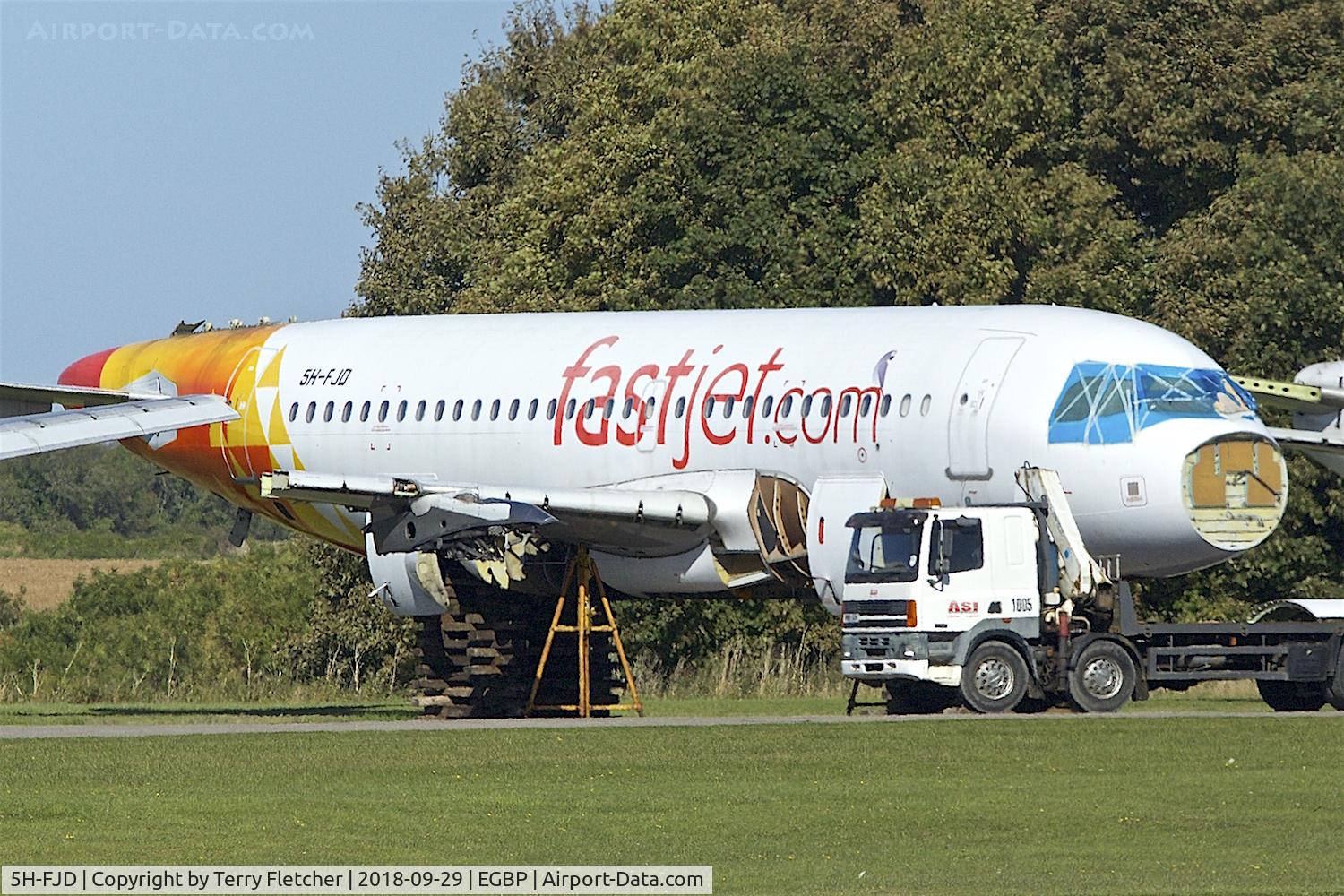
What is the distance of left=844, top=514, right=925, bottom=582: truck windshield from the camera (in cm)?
3659

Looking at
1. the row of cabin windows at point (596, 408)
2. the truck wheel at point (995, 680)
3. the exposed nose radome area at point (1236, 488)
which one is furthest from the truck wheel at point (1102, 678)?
the row of cabin windows at point (596, 408)

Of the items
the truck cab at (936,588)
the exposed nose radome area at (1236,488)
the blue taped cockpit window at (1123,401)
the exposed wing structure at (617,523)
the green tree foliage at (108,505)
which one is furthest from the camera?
the green tree foliage at (108,505)

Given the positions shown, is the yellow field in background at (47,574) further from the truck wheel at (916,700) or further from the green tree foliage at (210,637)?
the truck wheel at (916,700)

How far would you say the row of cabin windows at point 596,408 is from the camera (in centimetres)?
4019

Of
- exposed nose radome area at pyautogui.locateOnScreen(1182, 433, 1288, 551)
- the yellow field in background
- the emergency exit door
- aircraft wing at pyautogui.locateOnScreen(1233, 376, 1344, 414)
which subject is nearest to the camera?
exposed nose radome area at pyautogui.locateOnScreen(1182, 433, 1288, 551)

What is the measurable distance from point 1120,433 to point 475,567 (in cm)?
897

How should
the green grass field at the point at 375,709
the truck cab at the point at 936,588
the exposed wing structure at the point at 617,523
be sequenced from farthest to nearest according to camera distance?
the green grass field at the point at 375,709, the exposed wing structure at the point at 617,523, the truck cab at the point at 936,588

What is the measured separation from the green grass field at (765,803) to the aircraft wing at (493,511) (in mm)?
4608

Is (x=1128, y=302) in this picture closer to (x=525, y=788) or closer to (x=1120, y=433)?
(x=1120, y=433)

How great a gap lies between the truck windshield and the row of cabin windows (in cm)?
310

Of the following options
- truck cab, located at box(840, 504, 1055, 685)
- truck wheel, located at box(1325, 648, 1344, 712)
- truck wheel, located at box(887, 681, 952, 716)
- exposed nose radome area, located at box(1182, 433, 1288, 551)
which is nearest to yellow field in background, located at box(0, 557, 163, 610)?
truck wheel, located at box(887, 681, 952, 716)

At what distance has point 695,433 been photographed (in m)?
42.1

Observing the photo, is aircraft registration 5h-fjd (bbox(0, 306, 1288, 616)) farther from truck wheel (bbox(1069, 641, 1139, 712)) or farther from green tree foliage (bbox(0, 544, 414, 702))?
green tree foliage (bbox(0, 544, 414, 702))

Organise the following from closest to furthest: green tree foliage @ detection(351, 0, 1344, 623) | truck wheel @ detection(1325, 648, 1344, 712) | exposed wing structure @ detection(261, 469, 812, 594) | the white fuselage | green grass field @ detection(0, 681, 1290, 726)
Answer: truck wheel @ detection(1325, 648, 1344, 712)
exposed wing structure @ detection(261, 469, 812, 594)
the white fuselage
green grass field @ detection(0, 681, 1290, 726)
green tree foliage @ detection(351, 0, 1344, 623)
